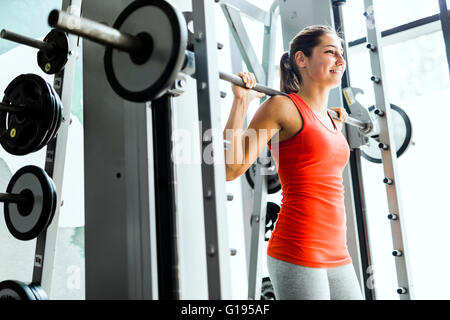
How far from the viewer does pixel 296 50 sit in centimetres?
162

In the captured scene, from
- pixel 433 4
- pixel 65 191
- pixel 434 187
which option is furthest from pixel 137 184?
pixel 433 4

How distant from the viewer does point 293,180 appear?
4.46ft

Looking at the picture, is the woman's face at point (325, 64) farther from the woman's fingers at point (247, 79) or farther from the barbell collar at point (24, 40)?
the barbell collar at point (24, 40)

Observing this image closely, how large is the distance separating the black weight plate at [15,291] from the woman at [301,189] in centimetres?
71

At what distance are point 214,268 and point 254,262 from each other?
1131mm

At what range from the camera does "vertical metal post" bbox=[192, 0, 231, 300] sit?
97 cm

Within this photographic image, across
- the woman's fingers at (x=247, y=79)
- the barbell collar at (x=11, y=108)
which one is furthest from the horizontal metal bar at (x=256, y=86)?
the barbell collar at (x=11, y=108)

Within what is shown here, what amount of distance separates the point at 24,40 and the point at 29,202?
0.55 m

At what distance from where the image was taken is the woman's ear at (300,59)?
160cm

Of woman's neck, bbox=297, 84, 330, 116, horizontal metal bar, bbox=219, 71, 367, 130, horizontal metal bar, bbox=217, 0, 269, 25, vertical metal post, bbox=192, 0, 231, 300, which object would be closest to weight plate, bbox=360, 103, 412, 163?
horizontal metal bar, bbox=219, 71, 367, 130

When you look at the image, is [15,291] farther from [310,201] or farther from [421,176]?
[421,176]

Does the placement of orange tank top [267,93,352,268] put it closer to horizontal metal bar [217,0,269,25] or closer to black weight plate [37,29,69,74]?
black weight plate [37,29,69,74]

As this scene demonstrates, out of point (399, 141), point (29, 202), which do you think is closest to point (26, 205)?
point (29, 202)
